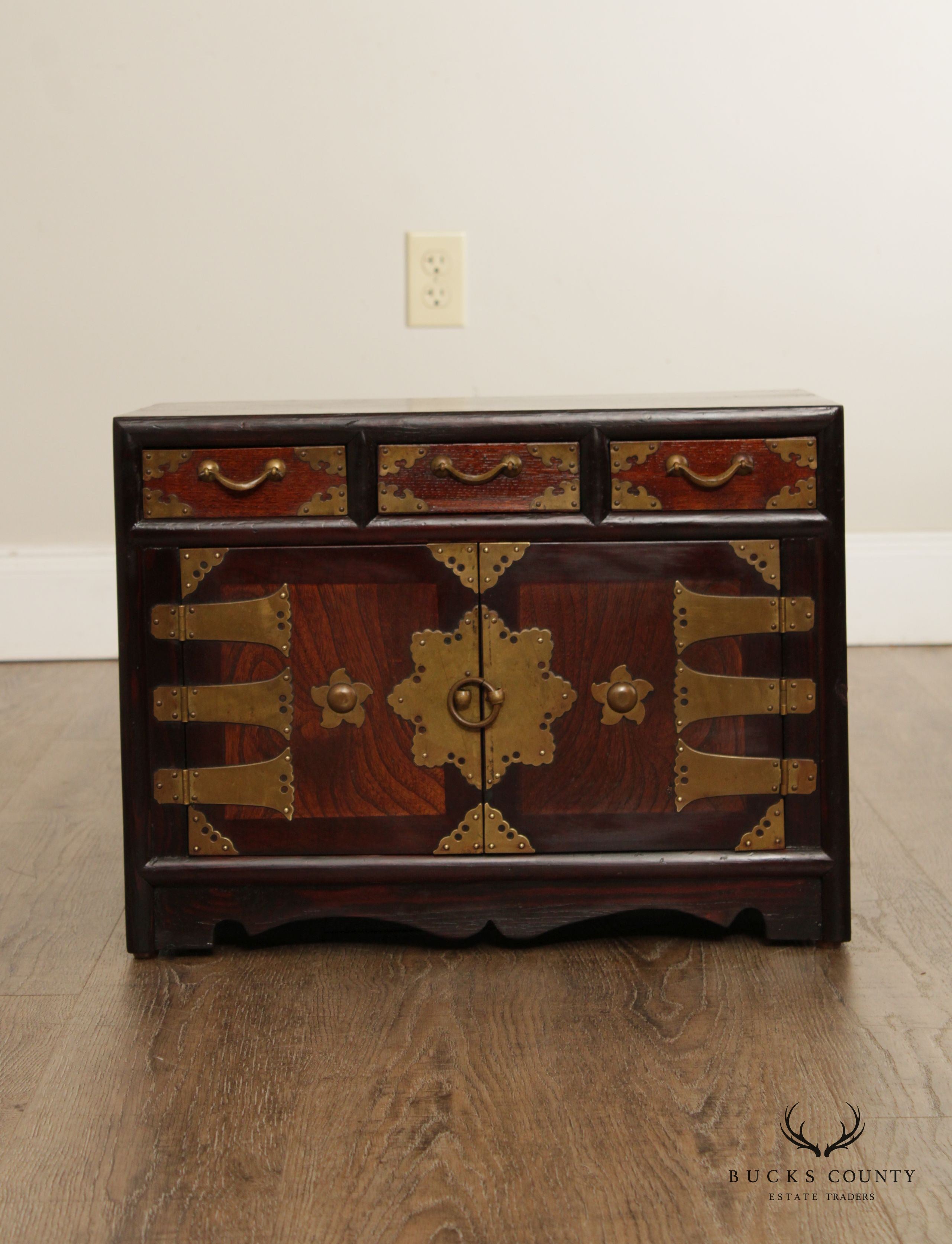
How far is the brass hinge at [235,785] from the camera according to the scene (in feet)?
4.45

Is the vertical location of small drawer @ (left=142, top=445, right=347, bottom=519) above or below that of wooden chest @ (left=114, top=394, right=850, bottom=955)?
above

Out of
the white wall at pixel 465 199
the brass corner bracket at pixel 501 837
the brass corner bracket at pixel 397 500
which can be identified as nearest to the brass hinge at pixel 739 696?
the brass corner bracket at pixel 501 837

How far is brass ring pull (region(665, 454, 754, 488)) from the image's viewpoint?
4.31 feet

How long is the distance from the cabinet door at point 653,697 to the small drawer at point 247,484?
→ 201mm

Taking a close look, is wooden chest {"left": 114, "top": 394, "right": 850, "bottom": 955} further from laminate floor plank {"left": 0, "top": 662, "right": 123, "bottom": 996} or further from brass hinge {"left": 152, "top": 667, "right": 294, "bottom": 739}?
laminate floor plank {"left": 0, "top": 662, "right": 123, "bottom": 996}

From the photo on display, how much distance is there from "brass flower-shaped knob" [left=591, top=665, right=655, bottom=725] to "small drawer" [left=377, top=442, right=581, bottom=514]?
18 centimetres

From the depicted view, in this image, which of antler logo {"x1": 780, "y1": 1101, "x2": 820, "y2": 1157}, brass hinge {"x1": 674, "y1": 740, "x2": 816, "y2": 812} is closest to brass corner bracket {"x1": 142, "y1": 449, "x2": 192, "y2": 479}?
brass hinge {"x1": 674, "y1": 740, "x2": 816, "y2": 812}

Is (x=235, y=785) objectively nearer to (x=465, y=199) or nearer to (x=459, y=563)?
(x=459, y=563)

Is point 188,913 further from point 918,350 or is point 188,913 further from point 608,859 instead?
point 918,350

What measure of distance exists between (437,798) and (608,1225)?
51 centimetres

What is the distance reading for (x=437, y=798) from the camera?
1359 mm

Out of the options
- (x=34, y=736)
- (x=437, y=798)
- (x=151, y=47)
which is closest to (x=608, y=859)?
(x=437, y=798)

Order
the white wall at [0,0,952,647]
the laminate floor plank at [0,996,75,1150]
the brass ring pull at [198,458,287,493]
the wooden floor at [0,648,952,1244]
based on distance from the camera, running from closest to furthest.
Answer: the wooden floor at [0,648,952,1244] → the laminate floor plank at [0,996,75,1150] → the brass ring pull at [198,458,287,493] → the white wall at [0,0,952,647]

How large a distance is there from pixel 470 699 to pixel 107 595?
1.56 meters
